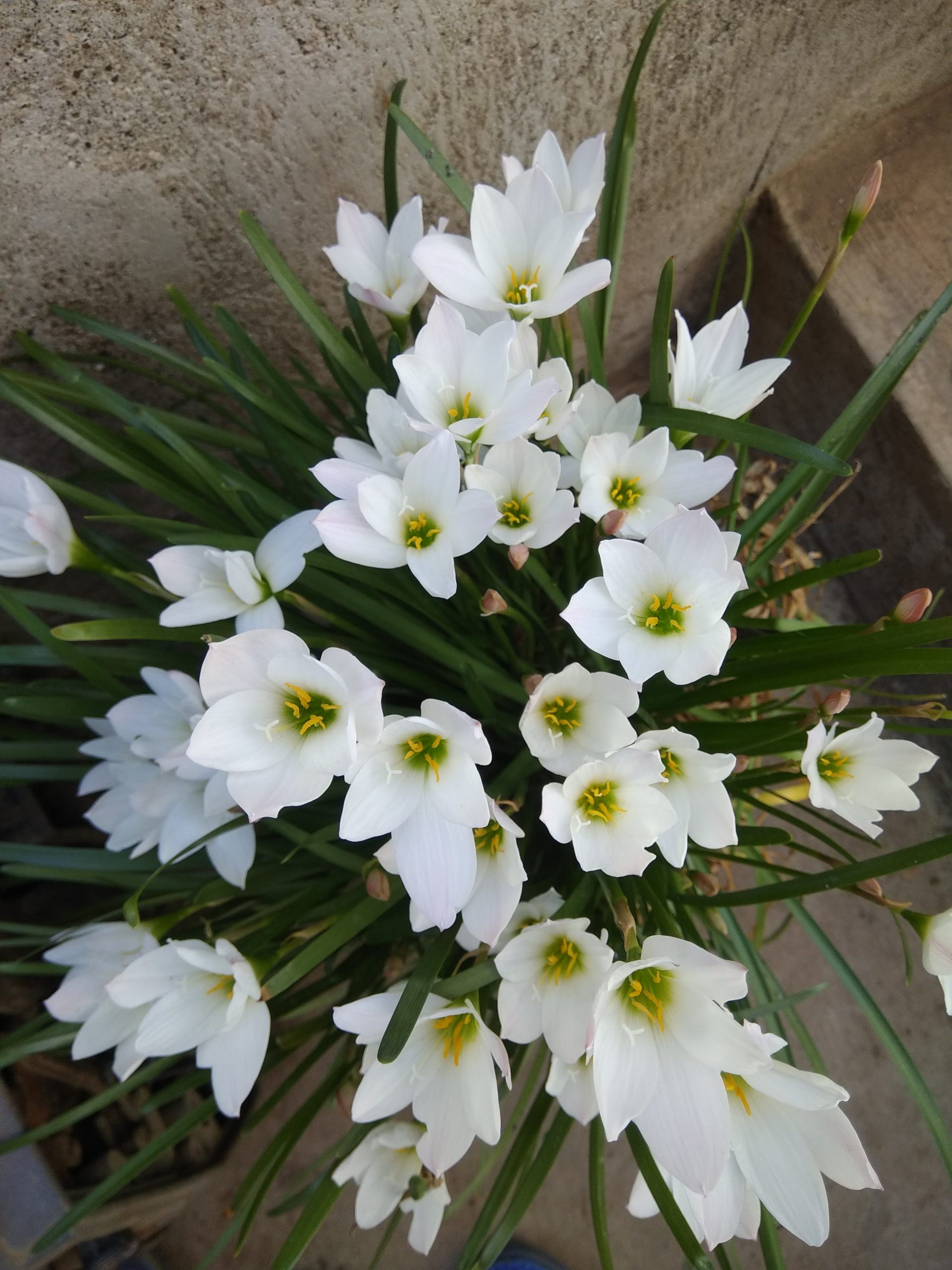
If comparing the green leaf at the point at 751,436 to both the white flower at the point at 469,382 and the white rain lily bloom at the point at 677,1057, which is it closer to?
the white flower at the point at 469,382

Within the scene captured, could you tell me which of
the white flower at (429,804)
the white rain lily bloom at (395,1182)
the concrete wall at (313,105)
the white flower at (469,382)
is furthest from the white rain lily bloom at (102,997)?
the concrete wall at (313,105)

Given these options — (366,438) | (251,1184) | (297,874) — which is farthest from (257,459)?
(251,1184)

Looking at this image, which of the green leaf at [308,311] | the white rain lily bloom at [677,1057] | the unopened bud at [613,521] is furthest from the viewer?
the green leaf at [308,311]

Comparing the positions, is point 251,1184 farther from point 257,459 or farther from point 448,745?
point 257,459

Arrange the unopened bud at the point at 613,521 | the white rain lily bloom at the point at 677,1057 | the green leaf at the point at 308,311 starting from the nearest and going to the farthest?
the white rain lily bloom at the point at 677,1057
the unopened bud at the point at 613,521
the green leaf at the point at 308,311

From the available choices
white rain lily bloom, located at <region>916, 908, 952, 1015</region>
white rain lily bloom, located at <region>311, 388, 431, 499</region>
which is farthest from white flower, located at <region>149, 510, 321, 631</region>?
white rain lily bloom, located at <region>916, 908, 952, 1015</region>

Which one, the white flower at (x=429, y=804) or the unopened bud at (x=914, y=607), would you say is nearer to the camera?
the white flower at (x=429, y=804)
